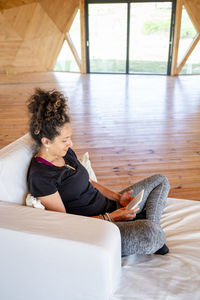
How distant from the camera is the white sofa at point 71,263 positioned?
3.40ft

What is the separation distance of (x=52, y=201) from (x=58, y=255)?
316 mm

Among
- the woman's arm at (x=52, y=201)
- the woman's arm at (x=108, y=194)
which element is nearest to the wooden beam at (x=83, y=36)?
the woman's arm at (x=108, y=194)

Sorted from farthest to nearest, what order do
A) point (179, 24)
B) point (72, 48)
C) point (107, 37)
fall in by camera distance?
point (72, 48) → point (107, 37) → point (179, 24)

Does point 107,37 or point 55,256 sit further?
point 107,37

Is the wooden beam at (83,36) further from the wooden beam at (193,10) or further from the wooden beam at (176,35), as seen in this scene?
the wooden beam at (193,10)

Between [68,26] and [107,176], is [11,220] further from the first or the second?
[68,26]

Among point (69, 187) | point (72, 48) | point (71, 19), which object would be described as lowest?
point (69, 187)

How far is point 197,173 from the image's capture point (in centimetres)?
284

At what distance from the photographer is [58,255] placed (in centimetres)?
106

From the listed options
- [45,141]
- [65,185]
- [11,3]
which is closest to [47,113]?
[45,141]

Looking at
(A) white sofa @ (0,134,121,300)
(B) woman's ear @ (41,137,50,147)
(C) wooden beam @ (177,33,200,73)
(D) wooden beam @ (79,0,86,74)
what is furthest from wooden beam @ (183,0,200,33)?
(A) white sofa @ (0,134,121,300)

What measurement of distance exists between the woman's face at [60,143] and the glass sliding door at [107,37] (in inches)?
322

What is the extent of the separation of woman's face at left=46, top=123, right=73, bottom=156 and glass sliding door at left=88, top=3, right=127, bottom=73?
8.18 m

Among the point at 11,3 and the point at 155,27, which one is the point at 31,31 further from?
the point at 155,27
